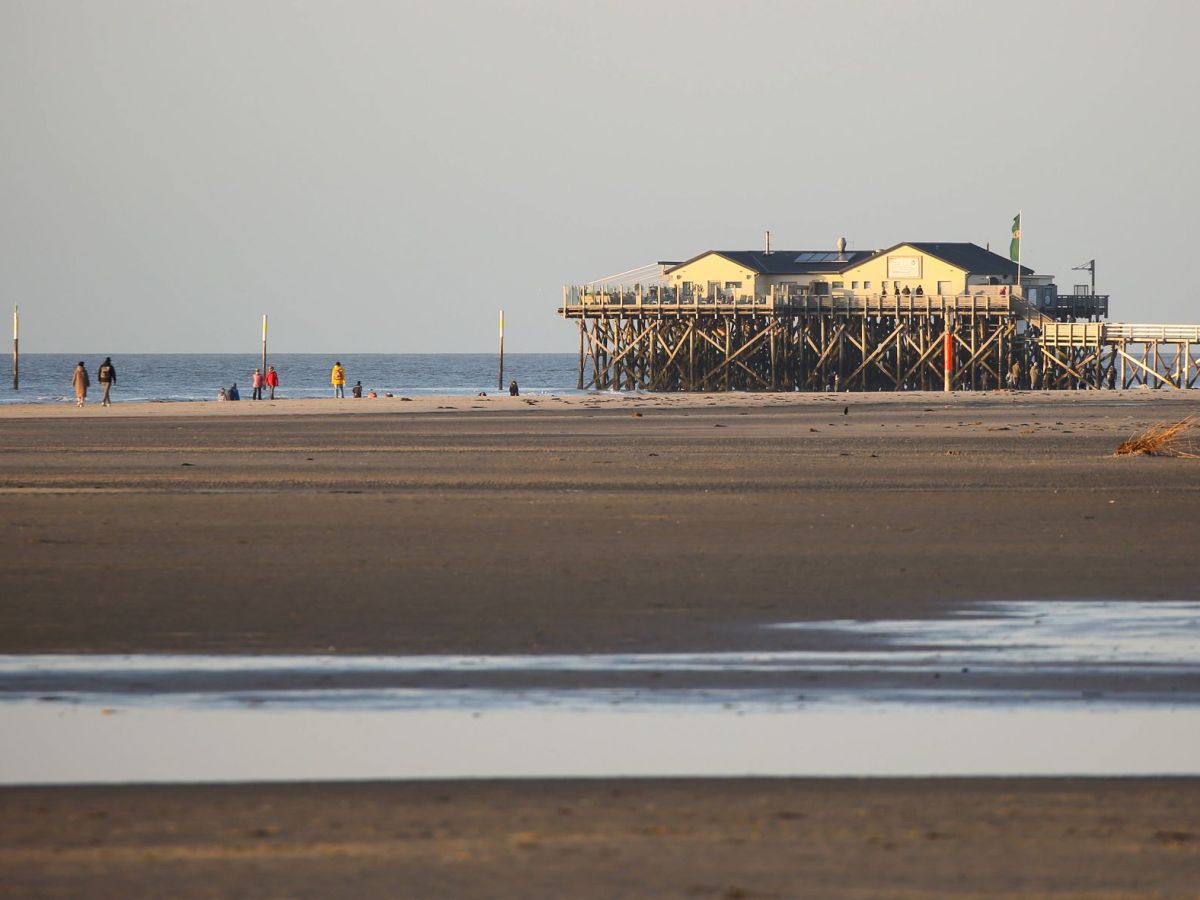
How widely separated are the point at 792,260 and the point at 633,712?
87638mm

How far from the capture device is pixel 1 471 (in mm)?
22859

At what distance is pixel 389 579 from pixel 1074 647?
4.75m

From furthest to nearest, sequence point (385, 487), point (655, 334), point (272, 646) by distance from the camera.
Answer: point (655, 334) → point (385, 487) → point (272, 646)

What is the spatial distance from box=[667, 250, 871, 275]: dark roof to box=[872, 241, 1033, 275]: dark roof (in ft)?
9.71

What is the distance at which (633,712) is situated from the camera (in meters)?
7.82

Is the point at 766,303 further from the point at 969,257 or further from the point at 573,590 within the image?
the point at 573,590

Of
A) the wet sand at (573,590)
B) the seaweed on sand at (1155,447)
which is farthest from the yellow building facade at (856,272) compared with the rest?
the seaweed on sand at (1155,447)

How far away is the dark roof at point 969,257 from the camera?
8862 cm

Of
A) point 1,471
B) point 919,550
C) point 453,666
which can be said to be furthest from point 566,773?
point 1,471

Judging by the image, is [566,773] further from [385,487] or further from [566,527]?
[385,487]

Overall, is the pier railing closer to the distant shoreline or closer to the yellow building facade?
the yellow building facade

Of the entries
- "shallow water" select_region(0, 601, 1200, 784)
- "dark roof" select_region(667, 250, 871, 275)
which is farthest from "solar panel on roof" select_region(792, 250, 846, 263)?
"shallow water" select_region(0, 601, 1200, 784)

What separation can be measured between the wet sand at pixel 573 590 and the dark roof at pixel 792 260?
60.1m

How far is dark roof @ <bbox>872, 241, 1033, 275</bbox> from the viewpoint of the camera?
88.6 metres
